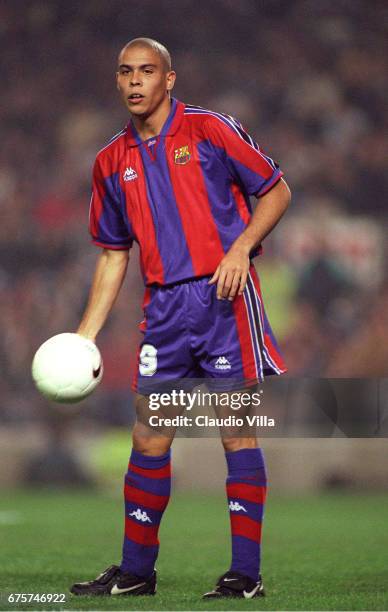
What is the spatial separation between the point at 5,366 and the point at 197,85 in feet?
11.0

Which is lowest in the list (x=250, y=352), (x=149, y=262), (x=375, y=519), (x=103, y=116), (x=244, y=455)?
(x=375, y=519)

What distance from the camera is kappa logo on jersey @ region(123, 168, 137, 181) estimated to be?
3616mm

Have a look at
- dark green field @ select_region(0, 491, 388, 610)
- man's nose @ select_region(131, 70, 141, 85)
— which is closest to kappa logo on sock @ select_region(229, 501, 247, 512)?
dark green field @ select_region(0, 491, 388, 610)

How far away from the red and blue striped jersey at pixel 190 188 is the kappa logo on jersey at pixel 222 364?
0.88ft

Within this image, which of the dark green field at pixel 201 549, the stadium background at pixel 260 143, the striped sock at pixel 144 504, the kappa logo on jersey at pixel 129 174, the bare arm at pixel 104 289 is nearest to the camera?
the dark green field at pixel 201 549

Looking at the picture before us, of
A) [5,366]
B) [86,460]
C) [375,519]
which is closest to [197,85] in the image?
[5,366]

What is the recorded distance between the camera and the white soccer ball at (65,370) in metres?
3.42

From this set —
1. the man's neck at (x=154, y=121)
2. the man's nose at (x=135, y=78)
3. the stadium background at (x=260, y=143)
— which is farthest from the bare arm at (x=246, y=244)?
the stadium background at (x=260, y=143)

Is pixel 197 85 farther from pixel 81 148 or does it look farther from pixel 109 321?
pixel 109 321

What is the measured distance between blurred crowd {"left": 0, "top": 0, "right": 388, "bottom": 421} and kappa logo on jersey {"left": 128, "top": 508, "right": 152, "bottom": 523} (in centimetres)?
597

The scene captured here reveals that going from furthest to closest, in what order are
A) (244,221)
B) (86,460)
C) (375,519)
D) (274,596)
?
(86,460), (375,519), (244,221), (274,596)

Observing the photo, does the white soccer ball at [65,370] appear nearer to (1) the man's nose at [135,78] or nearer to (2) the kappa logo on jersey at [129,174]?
(2) the kappa logo on jersey at [129,174]

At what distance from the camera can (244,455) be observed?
3453mm

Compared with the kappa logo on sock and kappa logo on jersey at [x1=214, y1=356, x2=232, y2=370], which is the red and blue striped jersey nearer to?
kappa logo on jersey at [x1=214, y1=356, x2=232, y2=370]
